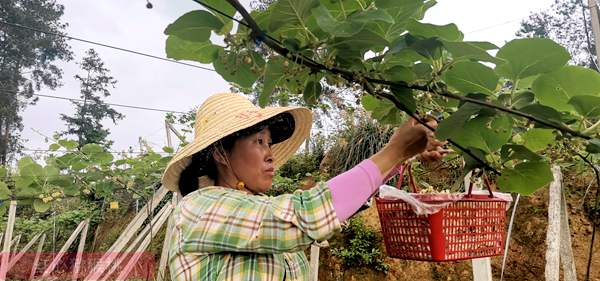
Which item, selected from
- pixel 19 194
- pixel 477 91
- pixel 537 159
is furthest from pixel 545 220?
pixel 19 194

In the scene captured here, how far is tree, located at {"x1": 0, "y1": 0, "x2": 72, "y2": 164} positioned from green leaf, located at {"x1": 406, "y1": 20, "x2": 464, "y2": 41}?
60.7 ft

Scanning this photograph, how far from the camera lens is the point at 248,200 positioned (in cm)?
81

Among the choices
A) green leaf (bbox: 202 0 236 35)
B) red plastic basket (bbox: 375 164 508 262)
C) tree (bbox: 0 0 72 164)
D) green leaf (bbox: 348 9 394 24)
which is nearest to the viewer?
green leaf (bbox: 348 9 394 24)

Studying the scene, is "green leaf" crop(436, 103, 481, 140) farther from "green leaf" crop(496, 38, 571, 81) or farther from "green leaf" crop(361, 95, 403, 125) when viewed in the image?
"green leaf" crop(361, 95, 403, 125)

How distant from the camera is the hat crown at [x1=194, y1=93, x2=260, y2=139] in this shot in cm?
103

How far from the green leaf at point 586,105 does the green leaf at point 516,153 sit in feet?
0.41

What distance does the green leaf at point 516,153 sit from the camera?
81cm

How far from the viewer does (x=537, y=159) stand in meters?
0.84

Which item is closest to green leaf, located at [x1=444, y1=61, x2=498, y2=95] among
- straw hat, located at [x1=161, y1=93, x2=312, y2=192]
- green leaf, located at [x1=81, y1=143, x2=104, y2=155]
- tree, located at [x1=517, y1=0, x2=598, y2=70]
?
straw hat, located at [x1=161, y1=93, x2=312, y2=192]

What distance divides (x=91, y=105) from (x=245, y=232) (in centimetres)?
2160

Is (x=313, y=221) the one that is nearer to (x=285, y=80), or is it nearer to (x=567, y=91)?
(x=285, y=80)

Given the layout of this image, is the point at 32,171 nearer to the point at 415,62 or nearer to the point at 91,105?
the point at 415,62

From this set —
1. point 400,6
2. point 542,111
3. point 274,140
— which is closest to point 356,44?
point 400,6

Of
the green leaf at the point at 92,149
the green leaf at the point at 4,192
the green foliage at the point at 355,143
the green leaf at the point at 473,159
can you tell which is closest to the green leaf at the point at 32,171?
the green leaf at the point at 4,192
